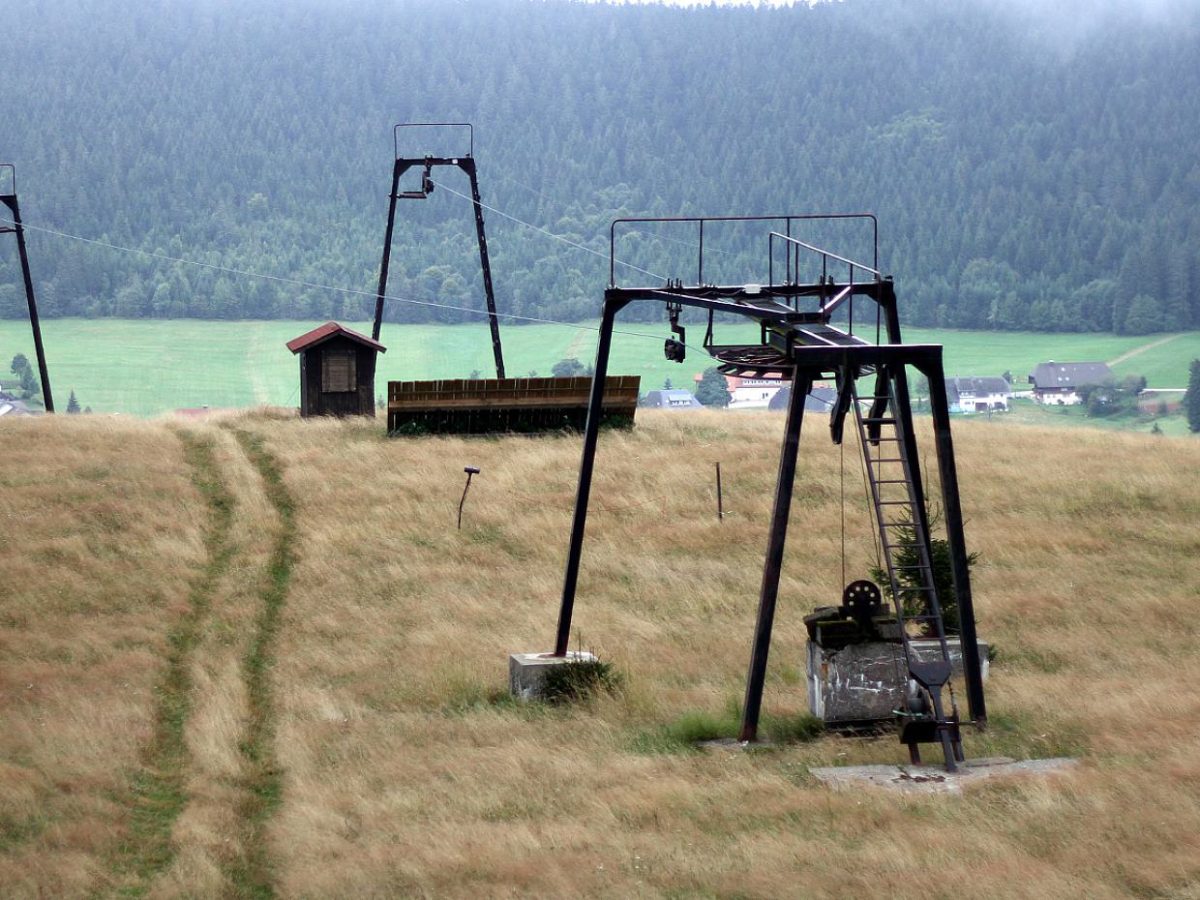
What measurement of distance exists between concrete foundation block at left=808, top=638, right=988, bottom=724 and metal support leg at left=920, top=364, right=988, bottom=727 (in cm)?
Answer: 53

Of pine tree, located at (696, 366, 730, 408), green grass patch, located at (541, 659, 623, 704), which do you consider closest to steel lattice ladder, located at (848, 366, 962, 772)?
green grass patch, located at (541, 659, 623, 704)

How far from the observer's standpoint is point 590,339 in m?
156

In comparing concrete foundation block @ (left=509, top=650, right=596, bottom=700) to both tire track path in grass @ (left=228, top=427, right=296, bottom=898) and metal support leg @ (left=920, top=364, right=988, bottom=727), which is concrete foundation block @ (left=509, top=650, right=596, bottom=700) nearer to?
tire track path in grass @ (left=228, top=427, right=296, bottom=898)

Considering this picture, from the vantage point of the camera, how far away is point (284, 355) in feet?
517

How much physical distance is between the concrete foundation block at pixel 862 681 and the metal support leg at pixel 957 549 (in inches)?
21.1

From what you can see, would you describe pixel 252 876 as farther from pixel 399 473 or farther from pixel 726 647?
pixel 399 473

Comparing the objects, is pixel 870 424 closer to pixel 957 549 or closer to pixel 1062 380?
pixel 957 549

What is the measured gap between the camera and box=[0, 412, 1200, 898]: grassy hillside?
9875 mm

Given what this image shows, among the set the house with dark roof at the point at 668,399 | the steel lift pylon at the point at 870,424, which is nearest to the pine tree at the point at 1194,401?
the house with dark roof at the point at 668,399

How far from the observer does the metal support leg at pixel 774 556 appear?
490 inches

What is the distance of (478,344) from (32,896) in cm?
14665

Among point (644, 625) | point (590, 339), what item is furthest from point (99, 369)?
point (644, 625)

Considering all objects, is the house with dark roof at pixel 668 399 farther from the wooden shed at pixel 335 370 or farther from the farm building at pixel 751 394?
the wooden shed at pixel 335 370

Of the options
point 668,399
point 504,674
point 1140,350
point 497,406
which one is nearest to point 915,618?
point 504,674
